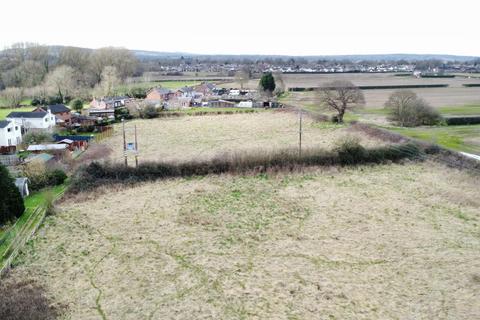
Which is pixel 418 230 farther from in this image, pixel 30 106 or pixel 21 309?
pixel 30 106

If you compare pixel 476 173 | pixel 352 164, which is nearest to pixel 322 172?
pixel 352 164

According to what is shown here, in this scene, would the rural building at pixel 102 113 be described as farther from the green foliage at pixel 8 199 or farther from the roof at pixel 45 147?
the green foliage at pixel 8 199

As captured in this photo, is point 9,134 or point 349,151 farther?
point 9,134

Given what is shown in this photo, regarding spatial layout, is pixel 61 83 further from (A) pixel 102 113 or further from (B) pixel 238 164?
(B) pixel 238 164

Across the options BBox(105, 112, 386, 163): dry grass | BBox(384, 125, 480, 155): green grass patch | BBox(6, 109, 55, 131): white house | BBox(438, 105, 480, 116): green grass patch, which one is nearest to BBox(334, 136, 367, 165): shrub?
BBox(105, 112, 386, 163): dry grass

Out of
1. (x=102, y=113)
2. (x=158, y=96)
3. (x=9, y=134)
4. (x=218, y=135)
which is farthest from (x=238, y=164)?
(x=158, y=96)
